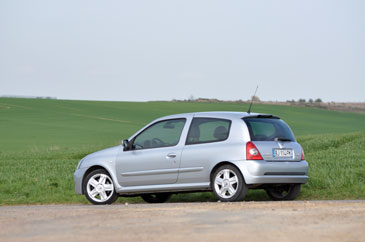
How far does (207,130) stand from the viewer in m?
12.3

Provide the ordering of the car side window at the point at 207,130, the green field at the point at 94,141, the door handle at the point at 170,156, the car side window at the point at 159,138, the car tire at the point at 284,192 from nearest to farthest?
the car side window at the point at 207,130, the door handle at the point at 170,156, the car side window at the point at 159,138, the car tire at the point at 284,192, the green field at the point at 94,141

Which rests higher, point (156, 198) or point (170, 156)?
point (170, 156)

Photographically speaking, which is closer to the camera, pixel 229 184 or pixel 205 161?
pixel 229 184

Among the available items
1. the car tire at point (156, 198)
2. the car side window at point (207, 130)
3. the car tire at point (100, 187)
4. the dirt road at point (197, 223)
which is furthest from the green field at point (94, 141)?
the dirt road at point (197, 223)

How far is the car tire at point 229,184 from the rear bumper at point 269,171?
139 millimetres

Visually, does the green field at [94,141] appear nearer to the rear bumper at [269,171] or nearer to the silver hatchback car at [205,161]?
the silver hatchback car at [205,161]

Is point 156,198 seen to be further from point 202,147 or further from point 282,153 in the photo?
point 282,153

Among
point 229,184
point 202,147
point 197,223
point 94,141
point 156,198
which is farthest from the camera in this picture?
point 94,141

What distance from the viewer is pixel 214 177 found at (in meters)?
11.8

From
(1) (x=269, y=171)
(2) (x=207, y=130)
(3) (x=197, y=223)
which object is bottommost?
(3) (x=197, y=223)

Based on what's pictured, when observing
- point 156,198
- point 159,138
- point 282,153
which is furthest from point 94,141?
point 282,153

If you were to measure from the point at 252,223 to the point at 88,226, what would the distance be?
2.00 m

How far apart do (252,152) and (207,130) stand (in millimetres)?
1079

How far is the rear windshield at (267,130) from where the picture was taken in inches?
468
